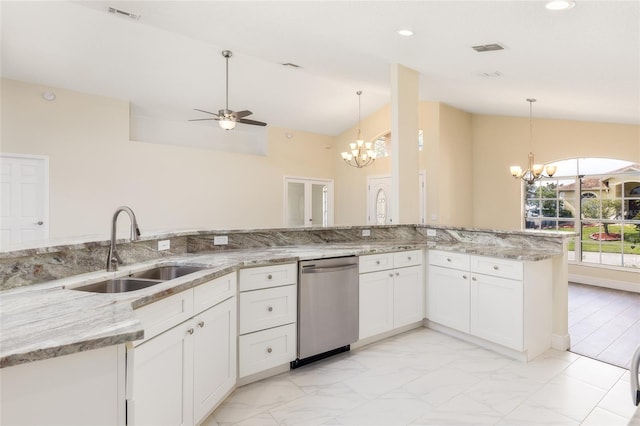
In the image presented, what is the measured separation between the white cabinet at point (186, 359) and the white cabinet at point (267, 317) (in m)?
0.12

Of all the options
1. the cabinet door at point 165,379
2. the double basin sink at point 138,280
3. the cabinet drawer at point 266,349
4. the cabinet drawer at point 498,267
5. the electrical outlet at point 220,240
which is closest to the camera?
the cabinet door at point 165,379

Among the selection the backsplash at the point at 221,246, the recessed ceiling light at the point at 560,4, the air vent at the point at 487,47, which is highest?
the air vent at the point at 487,47

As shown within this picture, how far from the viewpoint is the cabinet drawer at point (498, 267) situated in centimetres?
285

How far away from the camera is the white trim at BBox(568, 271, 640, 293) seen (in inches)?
211

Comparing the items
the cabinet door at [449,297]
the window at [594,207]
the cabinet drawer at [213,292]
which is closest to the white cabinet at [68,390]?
the cabinet drawer at [213,292]

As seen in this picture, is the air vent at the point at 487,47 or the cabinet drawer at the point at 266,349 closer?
the cabinet drawer at the point at 266,349

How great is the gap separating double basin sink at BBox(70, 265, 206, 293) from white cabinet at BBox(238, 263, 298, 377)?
429 mm

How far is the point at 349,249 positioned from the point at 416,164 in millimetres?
1974

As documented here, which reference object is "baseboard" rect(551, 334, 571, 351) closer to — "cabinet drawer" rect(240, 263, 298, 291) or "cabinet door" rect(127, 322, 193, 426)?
"cabinet drawer" rect(240, 263, 298, 291)

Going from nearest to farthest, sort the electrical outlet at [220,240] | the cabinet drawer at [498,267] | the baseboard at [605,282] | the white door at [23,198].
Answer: the cabinet drawer at [498,267] < the electrical outlet at [220,240] < the white door at [23,198] < the baseboard at [605,282]

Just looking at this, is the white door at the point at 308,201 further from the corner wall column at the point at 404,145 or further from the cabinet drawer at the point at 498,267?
the cabinet drawer at the point at 498,267

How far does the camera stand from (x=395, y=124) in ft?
14.2

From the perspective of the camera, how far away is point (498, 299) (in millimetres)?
2984

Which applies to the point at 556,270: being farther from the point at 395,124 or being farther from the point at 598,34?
the point at 395,124
